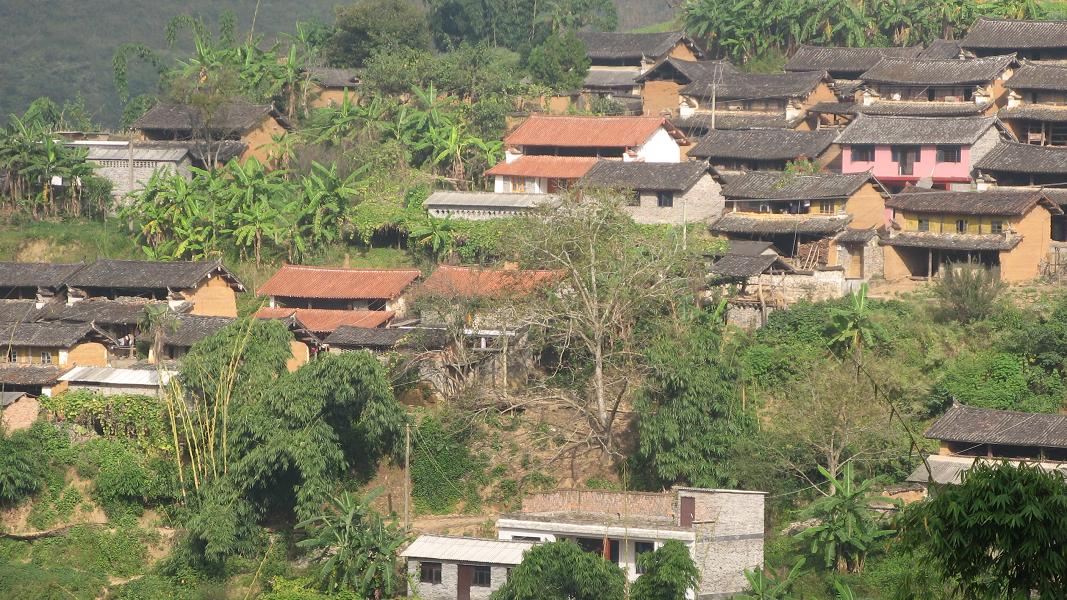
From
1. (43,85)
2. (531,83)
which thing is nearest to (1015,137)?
(531,83)

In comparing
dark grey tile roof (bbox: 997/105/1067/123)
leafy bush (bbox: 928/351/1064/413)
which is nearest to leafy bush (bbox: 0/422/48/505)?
leafy bush (bbox: 928/351/1064/413)

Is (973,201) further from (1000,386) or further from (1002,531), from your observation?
(1002,531)

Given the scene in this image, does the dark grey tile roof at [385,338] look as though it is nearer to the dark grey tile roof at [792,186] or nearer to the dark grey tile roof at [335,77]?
the dark grey tile roof at [792,186]

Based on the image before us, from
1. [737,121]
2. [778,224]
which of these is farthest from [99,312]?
[737,121]

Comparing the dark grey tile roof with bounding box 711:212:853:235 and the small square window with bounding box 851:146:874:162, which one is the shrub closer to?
the dark grey tile roof with bounding box 711:212:853:235

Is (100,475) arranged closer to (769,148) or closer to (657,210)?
(657,210)

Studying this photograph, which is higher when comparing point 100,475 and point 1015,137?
point 1015,137
